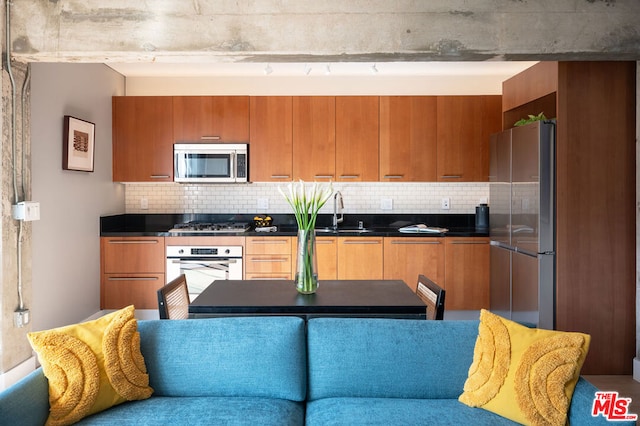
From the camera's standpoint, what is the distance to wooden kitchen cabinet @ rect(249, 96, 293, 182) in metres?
5.15

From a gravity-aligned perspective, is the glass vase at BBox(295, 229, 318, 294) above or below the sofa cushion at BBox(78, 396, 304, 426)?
above

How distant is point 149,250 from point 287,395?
3.19 meters

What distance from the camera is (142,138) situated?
17.1ft

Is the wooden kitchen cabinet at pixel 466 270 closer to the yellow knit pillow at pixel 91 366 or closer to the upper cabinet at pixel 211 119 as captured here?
the upper cabinet at pixel 211 119

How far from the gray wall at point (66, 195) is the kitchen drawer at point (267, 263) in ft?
4.94

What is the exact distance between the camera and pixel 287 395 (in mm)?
2191

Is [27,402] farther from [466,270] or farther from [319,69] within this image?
[319,69]

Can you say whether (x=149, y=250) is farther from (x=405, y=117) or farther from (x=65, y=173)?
(x=405, y=117)

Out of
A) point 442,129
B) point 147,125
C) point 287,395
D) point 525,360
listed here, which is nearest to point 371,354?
point 287,395

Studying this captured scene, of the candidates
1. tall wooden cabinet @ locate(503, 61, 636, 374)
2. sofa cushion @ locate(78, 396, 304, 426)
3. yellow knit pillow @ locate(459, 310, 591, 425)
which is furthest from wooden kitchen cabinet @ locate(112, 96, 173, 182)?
yellow knit pillow @ locate(459, 310, 591, 425)

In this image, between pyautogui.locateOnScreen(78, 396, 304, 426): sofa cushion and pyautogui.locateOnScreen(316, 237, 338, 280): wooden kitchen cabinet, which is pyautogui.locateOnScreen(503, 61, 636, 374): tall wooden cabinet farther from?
pyautogui.locateOnScreen(78, 396, 304, 426): sofa cushion

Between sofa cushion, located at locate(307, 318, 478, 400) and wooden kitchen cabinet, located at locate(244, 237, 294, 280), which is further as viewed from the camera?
wooden kitchen cabinet, located at locate(244, 237, 294, 280)

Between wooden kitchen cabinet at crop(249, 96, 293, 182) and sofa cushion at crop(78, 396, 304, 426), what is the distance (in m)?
3.25

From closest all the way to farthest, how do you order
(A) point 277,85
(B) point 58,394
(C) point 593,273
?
(B) point 58,394 < (C) point 593,273 < (A) point 277,85
